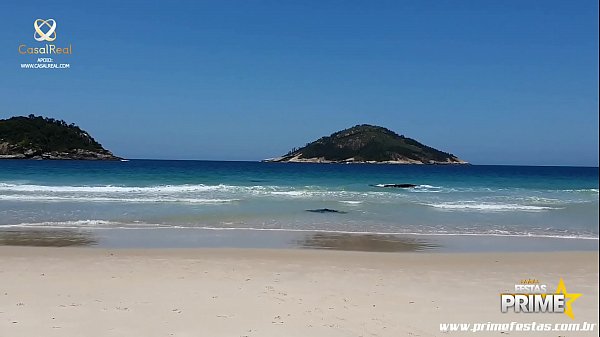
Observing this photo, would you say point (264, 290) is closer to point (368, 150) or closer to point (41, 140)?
point (41, 140)

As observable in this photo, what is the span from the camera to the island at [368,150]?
124 meters

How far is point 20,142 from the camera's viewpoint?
8769 cm

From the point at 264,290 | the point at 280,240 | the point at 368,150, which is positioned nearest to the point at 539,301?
the point at 264,290

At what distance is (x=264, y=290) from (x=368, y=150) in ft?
400

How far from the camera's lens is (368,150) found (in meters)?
126

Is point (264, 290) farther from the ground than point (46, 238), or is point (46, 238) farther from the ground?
point (46, 238)

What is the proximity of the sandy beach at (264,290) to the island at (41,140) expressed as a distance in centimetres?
9255

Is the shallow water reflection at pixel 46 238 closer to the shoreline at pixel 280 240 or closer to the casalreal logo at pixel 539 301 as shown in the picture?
the shoreline at pixel 280 240

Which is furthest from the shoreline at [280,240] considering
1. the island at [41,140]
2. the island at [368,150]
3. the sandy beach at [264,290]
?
the island at [368,150]

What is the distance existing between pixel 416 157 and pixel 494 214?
369ft

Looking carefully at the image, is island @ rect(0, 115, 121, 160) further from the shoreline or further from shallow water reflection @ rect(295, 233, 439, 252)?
shallow water reflection @ rect(295, 233, 439, 252)

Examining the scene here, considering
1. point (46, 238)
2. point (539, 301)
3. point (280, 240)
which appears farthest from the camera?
point (280, 240)

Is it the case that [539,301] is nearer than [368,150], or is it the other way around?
[539,301]

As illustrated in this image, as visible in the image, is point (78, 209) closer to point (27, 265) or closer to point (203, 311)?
point (27, 265)
